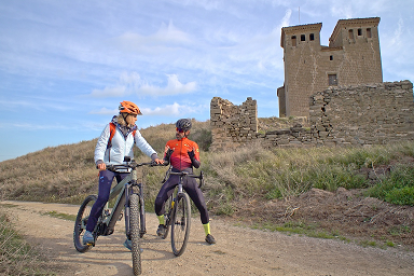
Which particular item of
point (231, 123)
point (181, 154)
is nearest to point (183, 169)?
point (181, 154)

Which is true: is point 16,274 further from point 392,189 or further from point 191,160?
point 392,189

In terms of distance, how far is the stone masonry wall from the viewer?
36.8 feet

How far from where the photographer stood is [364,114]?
1141 cm

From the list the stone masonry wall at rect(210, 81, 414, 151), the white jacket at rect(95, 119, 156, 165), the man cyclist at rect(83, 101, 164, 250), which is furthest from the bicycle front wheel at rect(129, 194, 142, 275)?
the stone masonry wall at rect(210, 81, 414, 151)

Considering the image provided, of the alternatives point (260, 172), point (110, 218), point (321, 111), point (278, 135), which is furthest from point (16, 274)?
point (321, 111)

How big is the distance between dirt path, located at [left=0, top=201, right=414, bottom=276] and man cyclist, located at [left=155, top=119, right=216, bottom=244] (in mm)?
443

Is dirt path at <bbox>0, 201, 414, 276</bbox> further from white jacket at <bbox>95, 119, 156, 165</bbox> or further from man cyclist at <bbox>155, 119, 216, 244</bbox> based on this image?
white jacket at <bbox>95, 119, 156, 165</bbox>

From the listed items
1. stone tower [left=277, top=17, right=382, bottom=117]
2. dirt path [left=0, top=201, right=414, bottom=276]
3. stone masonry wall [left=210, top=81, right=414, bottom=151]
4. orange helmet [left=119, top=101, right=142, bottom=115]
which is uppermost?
stone tower [left=277, top=17, right=382, bottom=117]

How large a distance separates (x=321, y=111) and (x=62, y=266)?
10.7 m

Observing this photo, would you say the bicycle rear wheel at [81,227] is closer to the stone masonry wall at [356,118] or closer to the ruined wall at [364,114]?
the stone masonry wall at [356,118]

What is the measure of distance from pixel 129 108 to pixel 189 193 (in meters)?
1.53

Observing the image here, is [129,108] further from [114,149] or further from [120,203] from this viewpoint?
[120,203]

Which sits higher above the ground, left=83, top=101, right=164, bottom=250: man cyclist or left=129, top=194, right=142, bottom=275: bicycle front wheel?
left=83, top=101, right=164, bottom=250: man cyclist

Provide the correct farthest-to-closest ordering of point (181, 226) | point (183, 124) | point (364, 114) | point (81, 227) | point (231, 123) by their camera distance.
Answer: point (231, 123)
point (364, 114)
point (183, 124)
point (81, 227)
point (181, 226)
